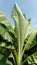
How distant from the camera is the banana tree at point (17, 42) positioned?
1127cm

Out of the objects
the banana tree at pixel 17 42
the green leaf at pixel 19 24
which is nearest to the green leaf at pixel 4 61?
the banana tree at pixel 17 42

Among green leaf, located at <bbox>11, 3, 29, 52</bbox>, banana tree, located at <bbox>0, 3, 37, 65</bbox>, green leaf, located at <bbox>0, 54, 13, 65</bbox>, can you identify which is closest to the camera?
Result: green leaf, located at <bbox>0, 54, 13, 65</bbox>

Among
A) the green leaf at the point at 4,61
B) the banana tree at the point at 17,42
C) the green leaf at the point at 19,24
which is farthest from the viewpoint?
the green leaf at the point at 19,24

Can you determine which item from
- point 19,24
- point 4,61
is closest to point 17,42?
point 19,24

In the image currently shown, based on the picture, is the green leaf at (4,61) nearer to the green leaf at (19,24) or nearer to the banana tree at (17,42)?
the banana tree at (17,42)

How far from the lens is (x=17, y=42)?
460 inches

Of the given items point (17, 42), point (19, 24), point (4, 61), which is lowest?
point (4, 61)

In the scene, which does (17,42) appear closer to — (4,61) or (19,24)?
(19,24)

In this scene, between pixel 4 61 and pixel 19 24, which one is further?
pixel 19 24

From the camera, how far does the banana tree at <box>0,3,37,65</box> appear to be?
1127 cm

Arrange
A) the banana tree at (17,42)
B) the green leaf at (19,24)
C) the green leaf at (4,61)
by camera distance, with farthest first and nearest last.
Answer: the green leaf at (19,24), the banana tree at (17,42), the green leaf at (4,61)

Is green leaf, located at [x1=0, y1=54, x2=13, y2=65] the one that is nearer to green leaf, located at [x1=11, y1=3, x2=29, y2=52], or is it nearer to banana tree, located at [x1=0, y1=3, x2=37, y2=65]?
banana tree, located at [x1=0, y1=3, x2=37, y2=65]

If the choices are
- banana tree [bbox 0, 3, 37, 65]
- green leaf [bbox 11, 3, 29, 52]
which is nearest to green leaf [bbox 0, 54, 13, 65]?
banana tree [bbox 0, 3, 37, 65]

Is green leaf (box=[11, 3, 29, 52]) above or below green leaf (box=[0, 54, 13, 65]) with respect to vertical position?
above
